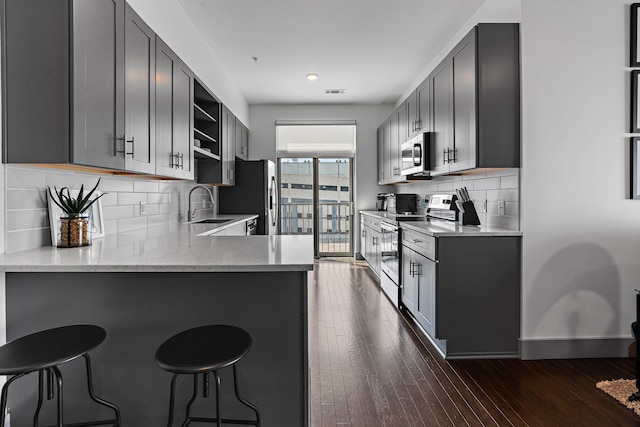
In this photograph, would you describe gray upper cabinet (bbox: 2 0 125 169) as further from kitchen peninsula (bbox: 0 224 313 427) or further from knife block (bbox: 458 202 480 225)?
knife block (bbox: 458 202 480 225)

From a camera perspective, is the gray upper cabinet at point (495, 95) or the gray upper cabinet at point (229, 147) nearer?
the gray upper cabinet at point (495, 95)

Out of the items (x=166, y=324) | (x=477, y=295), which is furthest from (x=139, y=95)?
(x=477, y=295)

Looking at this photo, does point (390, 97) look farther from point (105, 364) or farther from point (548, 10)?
point (105, 364)

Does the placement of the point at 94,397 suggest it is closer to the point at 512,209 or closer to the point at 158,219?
the point at 158,219

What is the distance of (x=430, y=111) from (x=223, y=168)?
2319 millimetres

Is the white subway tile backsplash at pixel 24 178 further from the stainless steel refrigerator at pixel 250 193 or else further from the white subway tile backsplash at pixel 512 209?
the stainless steel refrigerator at pixel 250 193

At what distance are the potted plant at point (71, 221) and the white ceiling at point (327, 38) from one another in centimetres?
217

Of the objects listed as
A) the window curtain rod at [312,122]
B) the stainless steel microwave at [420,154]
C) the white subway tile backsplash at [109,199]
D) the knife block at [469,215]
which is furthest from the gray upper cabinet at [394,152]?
the white subway tile backsplash at [109,199]

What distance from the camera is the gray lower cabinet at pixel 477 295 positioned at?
2717mm

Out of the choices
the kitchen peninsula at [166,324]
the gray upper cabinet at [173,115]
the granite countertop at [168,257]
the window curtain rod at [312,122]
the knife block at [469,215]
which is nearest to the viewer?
the granite countertop at [168,257]

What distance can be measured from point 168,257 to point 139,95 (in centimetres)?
120

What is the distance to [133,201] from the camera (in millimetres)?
2941

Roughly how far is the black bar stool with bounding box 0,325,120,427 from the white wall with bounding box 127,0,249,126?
213 centimetres

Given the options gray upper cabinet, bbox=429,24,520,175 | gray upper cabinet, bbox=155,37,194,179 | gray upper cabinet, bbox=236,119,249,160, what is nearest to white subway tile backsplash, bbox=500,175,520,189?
gray upper cabinet, bbox=429,24,520,175
